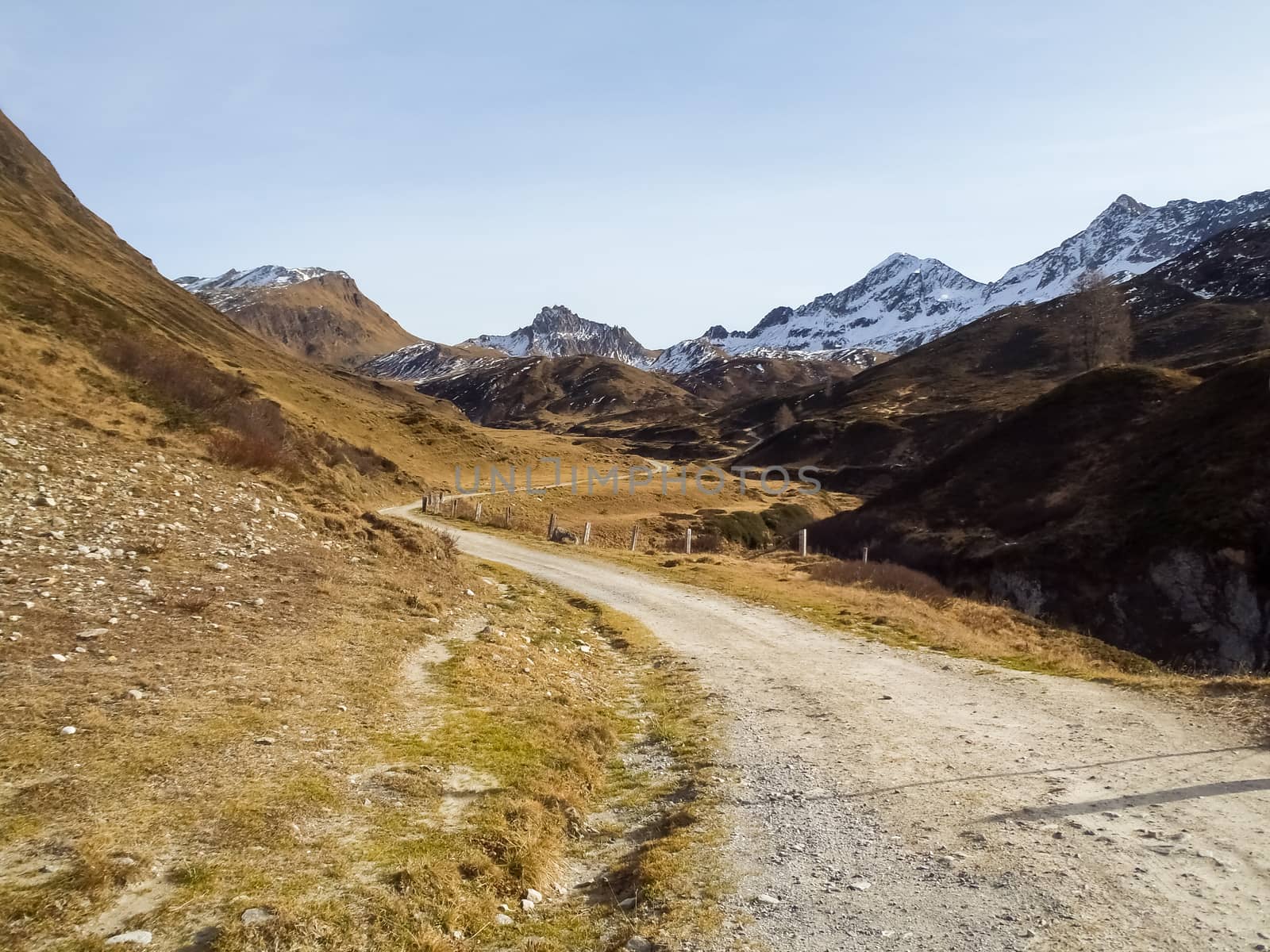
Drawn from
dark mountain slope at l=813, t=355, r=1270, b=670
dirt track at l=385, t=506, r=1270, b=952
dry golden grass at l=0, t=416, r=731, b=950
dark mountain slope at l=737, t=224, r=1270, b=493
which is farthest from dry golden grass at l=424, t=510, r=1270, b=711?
dark mountain slope at l=737, t=224, r=1270, b=493

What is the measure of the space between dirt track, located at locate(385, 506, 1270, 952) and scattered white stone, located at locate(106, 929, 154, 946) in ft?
14.9

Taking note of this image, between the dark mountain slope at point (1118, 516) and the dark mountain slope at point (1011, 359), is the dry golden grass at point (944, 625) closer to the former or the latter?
the dark mountain slope at point (1118, 516)

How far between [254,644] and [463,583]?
9.83 m

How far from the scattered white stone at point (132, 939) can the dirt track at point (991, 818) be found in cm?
456

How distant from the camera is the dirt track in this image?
6.25m

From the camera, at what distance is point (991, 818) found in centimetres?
831

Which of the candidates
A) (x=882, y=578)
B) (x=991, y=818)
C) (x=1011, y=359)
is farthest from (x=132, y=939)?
(x=1011, y=359)

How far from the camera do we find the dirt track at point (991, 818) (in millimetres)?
6254

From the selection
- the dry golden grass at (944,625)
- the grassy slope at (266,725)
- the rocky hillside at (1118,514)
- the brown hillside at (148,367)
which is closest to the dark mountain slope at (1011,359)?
the rocky hillside at (1118,514)

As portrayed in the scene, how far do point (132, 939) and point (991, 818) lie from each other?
8338mm

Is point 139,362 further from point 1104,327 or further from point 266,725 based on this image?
point 1104,327

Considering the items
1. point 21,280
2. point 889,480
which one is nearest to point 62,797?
point 21,280

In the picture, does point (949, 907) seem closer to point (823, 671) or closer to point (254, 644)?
point (823, 671)

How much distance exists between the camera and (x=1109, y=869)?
7004 mm
